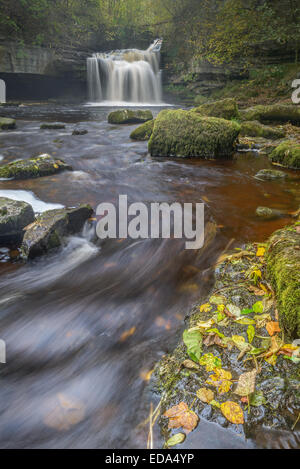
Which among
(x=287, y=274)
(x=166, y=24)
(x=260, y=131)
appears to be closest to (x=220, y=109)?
(x=260, y=131)

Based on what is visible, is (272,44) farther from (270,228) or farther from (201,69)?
(270,228)

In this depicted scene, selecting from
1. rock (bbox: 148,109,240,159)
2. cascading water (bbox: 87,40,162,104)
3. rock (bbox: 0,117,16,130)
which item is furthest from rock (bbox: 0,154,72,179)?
cascading water (bbox: 87,40,162,104)

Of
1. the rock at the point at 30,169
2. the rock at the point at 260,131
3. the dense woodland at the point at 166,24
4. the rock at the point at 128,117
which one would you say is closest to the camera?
the rock at the point at 30,169

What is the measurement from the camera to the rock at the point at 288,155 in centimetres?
607

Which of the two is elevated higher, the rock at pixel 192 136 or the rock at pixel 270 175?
the rock at pixel 192 136

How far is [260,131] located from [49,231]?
24.9ft

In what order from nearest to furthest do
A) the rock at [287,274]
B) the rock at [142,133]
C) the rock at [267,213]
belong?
the rock at [287,274]
the rock at [267,213]
the rock at [142,133]

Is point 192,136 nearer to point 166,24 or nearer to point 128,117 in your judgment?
point 128,117

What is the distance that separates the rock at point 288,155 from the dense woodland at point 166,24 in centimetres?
1362

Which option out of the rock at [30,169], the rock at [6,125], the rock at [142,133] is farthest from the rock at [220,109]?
the rock at [6,125]

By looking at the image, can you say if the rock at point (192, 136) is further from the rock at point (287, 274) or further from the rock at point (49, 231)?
the rock at point (287, 274)

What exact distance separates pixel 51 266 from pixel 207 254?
66.6 inches

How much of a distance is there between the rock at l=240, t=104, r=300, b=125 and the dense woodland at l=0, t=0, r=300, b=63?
32.5ft

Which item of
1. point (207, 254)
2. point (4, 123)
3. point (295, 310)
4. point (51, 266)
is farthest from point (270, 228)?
point (4, 123)
